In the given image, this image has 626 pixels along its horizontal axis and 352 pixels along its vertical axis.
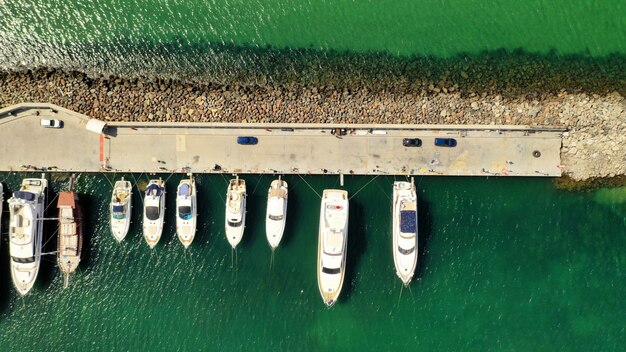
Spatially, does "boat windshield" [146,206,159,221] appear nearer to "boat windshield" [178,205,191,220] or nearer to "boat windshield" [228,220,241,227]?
Answer: "boat windshield" [178,205,191,220]

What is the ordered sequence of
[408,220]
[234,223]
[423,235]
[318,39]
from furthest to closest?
[318,39]
[423,235]
[234,223]
[408,220]

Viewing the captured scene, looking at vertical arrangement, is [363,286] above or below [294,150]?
below

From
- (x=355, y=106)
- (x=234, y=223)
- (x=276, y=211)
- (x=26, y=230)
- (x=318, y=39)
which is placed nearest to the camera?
(x=26, y=230)

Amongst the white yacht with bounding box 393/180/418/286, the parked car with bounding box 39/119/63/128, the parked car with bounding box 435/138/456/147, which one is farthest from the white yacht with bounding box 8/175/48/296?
the parked car with bounding box 435/138/456/147

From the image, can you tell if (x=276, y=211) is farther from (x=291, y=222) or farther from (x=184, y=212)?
(x=184, y=212)

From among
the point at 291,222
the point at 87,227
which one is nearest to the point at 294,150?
the point at 291,222

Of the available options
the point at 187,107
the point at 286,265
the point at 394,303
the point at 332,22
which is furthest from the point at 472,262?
the point at 187,107
